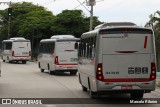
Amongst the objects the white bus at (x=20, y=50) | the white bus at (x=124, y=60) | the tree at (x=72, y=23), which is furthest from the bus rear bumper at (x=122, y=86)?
the tree at (x=72, y=23)

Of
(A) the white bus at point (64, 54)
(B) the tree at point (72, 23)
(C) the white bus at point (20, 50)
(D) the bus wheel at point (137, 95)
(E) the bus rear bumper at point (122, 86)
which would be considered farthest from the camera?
(B) the tree at point (72, 23)

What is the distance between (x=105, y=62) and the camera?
15.5m

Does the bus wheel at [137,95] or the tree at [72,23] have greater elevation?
the tree at [72,23]

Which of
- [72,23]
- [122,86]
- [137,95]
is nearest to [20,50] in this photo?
[72,23]

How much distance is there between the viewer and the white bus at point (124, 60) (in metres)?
15.4

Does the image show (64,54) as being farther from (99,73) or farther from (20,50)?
(20,50)

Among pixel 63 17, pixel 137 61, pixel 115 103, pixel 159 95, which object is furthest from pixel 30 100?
pixel 63 17

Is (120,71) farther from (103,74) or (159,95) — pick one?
(159,95)

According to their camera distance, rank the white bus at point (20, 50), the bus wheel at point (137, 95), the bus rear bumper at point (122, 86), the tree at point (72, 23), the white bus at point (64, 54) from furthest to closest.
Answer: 1. the tree at point (72, 23)
2. the white bus at point (20, 50)
3. the white bus at point (64, 54)
4. the bus wheel at point (137, 95)
5. the bus rear bumper at point (122, 86)

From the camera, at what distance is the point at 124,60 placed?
15.6m

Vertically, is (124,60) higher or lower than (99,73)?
higher

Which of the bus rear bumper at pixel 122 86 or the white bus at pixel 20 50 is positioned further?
the white bus at pixel 20 50

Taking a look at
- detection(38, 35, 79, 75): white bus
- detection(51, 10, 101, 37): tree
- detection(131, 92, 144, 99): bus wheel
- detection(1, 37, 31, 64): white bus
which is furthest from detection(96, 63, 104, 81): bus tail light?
detection(51, 10, 101, 37): tree

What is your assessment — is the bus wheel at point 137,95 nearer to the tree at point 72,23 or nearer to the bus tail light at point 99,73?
the bus tail light at point 99,73
